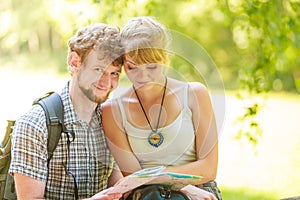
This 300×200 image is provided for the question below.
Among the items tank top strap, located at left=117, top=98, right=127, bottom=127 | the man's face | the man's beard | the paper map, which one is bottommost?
the paper map

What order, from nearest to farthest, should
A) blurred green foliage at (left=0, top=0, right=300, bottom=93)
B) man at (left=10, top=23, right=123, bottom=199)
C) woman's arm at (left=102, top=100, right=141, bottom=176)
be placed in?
man at (left=10, top=23, right=123, bottom=199)
woman's arm at (left=102, top=100, right=141, bottom=176)
blurred green foliage at (left=0, top=0, right=300, bottom=93)

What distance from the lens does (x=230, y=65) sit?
45.5ft

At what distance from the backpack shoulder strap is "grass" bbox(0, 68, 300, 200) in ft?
3.17

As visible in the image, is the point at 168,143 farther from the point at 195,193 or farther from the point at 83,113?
the point at 83,113

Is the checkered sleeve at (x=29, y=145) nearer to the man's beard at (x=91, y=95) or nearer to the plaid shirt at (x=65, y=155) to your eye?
the plaid shirt at (x=65, y=155)

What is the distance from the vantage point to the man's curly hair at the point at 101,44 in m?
2.36

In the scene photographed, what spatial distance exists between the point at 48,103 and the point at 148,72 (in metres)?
0.41

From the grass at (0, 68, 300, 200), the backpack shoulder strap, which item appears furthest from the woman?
the grass at (0, 68, 300, 200)

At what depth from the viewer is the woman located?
8.19 feet

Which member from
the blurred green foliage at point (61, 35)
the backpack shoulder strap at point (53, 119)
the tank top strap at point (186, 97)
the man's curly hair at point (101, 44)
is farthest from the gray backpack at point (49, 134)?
the blurred green foliage at point (61, 35)

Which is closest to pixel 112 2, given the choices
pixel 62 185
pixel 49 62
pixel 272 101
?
pixel 62 185

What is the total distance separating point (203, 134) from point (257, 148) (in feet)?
17.7

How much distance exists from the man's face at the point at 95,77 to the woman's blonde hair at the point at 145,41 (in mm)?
102

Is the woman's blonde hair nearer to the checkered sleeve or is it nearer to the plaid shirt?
the plaid shirt
